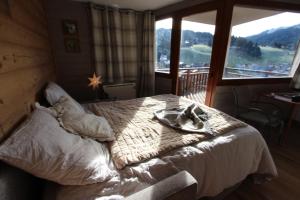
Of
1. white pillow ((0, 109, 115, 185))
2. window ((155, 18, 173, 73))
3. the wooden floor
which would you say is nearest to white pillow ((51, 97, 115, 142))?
white pillow ((0, 109, 115, 185))

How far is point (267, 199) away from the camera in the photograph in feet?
5.03

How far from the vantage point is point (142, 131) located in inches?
59.3

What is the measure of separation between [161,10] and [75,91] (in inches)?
96.6

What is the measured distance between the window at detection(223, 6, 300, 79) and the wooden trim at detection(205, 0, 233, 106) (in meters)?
0.21

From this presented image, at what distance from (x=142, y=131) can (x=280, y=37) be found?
3254 millimetres

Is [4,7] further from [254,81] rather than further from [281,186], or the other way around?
[254,81]

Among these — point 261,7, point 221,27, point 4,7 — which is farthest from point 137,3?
point 4,7

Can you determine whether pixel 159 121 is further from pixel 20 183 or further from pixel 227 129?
pixel 20 183

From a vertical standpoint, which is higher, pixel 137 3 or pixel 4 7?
pixel 137 3

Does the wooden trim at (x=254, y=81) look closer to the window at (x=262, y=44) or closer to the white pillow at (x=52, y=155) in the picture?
the window at (x=262, y=44)

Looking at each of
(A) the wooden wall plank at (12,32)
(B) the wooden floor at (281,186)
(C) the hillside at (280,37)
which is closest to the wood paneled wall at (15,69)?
(A) the wooden wall plank at (12,32)

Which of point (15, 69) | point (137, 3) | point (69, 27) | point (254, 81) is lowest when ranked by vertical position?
point (254, 81)

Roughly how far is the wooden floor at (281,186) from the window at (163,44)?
2483 mm

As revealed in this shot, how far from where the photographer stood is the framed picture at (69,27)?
2.84 metres
